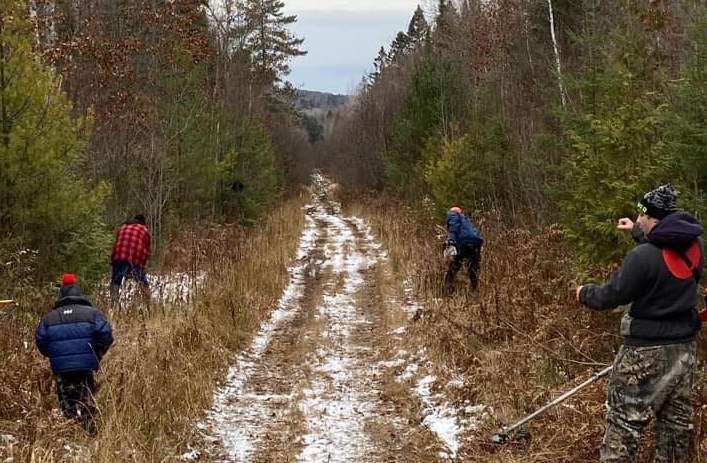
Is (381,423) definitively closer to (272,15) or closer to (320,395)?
(320,395)

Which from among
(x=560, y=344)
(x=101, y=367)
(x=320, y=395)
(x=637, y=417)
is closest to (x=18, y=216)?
(x=101, y=367)

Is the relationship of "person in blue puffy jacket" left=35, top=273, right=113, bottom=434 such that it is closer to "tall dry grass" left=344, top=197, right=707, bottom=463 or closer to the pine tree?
"tall dry grass" left=344, top=197, right=707, bottom=463

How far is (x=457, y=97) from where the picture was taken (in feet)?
71.4

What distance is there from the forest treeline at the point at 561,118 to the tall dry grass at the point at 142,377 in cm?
484

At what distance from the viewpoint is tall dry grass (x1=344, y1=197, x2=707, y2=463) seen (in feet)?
18.4

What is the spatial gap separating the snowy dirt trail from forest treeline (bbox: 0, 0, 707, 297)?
2891mm

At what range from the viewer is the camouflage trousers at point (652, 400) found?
4418 mm

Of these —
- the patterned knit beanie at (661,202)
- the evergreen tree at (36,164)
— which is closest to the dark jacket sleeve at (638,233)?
the patterned knit beanie at (661,202)

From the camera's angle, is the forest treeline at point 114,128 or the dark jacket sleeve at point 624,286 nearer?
the dark jacket sleeve at point 624,286

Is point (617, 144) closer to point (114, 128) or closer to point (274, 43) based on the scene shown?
point (114, 128)

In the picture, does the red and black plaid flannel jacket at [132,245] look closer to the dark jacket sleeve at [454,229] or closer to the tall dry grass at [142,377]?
the tall dry grass at [142,377]

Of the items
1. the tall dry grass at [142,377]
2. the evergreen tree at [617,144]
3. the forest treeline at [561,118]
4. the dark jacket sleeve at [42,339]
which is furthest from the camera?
the evergreen tree at [617,144]

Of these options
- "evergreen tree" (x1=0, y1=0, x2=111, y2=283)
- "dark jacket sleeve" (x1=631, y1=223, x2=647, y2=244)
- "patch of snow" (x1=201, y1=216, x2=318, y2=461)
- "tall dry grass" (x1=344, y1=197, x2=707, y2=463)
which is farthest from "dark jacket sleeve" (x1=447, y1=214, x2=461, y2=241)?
"dark jacket sleeve" (x1=631, y1=223, x2=647, y2=244)

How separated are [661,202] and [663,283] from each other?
52 centimetres
